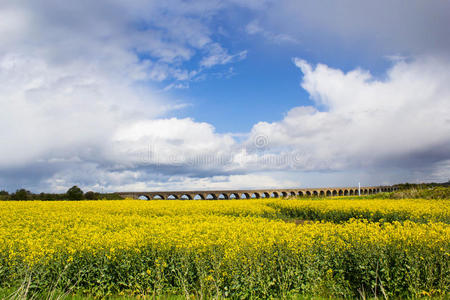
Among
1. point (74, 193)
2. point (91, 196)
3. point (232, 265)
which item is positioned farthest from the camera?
point (91, 196)

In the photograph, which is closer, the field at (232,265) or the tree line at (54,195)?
the field at (232,265)

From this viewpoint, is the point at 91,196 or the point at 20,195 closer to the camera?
the point at 20,195

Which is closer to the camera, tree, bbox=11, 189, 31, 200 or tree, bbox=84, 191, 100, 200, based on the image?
tree, bbox=11, 189, 31, 200

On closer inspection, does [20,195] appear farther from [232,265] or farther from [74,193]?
[232,265]

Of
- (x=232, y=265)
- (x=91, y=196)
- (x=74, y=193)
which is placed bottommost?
(x=232, y=265)

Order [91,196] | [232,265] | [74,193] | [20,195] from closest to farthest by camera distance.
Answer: [232,265] < [20,195] < [74,193] < [91,196]

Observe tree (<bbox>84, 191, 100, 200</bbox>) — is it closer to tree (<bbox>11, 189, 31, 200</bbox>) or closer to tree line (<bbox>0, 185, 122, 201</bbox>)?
tree line (<bbox>0, 185, 122, 201</bbox>)

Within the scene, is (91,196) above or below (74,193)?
below

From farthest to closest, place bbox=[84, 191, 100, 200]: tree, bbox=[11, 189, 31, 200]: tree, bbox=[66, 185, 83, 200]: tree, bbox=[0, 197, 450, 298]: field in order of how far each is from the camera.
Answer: bbox=[84, 191, 100, 200]: tree < bbox=[66, 185, 83, 200]: tree < bbox=[11, 189, 31, 200]: tree < bbox=[0, 197, 450, 298]: field

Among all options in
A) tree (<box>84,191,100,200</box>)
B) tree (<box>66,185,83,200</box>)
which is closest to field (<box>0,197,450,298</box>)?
tree (<box>66,185,83,200</box>)

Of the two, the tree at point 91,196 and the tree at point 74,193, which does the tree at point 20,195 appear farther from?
the tree at point 91,196

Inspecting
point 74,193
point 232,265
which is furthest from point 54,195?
point 232,265

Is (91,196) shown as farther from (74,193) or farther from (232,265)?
(232,265)

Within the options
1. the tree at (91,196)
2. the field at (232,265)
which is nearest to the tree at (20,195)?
the tree at (91,196)
